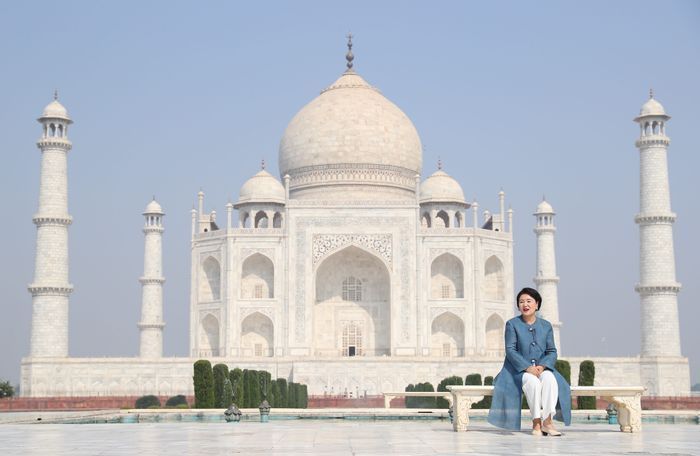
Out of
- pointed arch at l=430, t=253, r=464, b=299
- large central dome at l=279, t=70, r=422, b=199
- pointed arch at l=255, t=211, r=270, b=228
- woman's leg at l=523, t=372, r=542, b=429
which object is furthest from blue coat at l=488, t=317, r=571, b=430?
large central dome at l=279, t=70, r=422, b=199

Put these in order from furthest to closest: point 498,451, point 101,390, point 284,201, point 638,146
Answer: point 284,201 → point 638,146 → point 101,390 → point 498,451

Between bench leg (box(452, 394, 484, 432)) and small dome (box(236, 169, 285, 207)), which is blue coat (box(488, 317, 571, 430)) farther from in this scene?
small dome (box(236, 169, 285, 207))

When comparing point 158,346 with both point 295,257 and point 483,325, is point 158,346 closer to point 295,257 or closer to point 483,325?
point 295,257

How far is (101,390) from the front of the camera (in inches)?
1158

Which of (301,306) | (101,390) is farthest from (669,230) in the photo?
(101,390)

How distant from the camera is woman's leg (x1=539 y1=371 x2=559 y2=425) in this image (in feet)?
25.5

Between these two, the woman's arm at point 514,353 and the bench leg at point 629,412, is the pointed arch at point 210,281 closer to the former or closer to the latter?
the bench leg at point 629,412

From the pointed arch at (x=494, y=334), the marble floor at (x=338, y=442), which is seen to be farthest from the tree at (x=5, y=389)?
the marble floor at (x=338, y=442)

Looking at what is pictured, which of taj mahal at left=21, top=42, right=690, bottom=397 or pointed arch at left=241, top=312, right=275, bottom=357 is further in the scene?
pointed arch at left=241, top=312, right=275, bottom=357

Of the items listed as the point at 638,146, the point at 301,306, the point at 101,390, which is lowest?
the point at 101,390

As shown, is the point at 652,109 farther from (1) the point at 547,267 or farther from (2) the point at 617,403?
(2) the point at 617,403

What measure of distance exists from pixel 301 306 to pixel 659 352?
10.4 m

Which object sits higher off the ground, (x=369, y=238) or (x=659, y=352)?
(x=369, y=238)

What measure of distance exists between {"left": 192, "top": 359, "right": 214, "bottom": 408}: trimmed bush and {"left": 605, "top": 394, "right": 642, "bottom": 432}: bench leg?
433 inches
